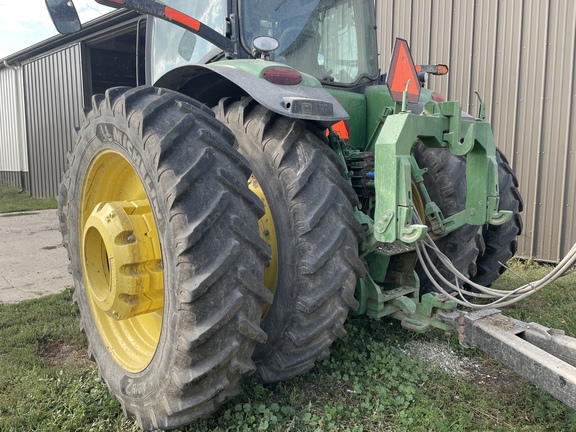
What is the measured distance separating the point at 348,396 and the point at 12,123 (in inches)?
606

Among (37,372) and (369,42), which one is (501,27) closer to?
(369,42)

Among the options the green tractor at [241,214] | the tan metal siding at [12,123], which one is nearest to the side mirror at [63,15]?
the green tractor at [241,214]

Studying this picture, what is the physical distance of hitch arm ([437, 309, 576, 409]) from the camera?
1.74 metres

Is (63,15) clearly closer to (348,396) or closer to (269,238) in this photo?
(269,238)

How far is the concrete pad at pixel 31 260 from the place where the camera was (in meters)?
4.55

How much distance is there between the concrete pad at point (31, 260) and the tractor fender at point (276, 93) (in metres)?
2.82

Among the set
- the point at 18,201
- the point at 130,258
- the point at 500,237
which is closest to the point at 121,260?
the point at 130,258

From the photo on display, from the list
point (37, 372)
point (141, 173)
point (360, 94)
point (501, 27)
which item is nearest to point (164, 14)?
point (141, 173)

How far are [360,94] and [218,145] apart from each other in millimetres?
1667

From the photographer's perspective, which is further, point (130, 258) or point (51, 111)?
point (51, 111)

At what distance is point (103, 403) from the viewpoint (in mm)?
2398

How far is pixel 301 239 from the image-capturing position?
204 centimetres

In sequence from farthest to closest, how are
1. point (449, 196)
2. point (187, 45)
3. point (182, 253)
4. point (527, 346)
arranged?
point (187, 45) → point (449, 196) → point (527, 346) → point (182, 253)

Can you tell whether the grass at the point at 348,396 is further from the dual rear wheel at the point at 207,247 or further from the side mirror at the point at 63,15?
the side mirror at the point at 63,15
